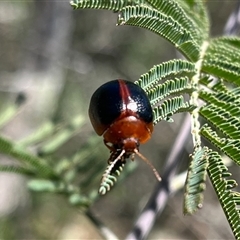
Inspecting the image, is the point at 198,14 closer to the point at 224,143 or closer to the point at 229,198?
the point at 224,143

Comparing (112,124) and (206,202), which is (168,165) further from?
(206,202)

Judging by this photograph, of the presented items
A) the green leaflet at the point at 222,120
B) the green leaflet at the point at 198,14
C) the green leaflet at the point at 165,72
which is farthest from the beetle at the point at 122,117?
the green leaflet at the point at 198,14

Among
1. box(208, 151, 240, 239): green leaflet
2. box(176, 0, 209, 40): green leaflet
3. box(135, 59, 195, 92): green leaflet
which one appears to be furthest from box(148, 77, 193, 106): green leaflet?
box(176, 0, 209, 40): green leaflet

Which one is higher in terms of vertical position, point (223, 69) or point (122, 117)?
point (223, 69)

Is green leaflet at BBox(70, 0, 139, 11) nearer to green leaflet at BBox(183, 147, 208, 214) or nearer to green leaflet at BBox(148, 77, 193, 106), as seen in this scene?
green leaflet at BBox(148, 77, 193, 106)

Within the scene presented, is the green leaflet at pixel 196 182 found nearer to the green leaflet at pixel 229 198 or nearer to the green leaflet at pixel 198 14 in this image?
the green leaflet at pixel 229 198

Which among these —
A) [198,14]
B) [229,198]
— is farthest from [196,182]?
[198,14]

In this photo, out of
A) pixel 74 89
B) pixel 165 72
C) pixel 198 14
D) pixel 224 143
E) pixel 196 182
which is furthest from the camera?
pixel 74 89
